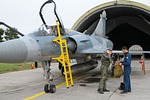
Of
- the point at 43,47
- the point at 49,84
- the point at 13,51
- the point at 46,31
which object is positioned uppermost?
the point at 46,31

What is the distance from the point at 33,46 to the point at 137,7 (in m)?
16.1

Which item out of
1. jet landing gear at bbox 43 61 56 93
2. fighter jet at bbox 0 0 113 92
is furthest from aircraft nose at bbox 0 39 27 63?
jet landing gear at bbox 43 61 56 93

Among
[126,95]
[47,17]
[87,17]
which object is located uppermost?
[87,17]

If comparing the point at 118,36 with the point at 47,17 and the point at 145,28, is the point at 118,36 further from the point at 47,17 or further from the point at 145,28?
the point at 47,17

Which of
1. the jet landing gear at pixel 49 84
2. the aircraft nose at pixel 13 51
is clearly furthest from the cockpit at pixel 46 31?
the jet landing gear at pixel 49 84

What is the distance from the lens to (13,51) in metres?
6.02

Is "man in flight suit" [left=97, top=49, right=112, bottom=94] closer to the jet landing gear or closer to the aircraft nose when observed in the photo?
the jet landing gear

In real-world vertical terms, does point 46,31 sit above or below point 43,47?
above

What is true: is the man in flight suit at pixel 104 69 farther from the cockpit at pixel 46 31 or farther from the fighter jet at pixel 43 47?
the cockpit at pixel 46 31

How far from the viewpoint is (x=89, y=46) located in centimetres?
998

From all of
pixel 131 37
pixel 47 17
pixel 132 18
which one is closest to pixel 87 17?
pixel 132 18

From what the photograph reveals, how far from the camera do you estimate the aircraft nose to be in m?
5.79

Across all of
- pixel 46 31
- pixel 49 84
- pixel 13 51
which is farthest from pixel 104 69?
pixel 13 51

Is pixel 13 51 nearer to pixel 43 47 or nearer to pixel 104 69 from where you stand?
pixel 43 47
